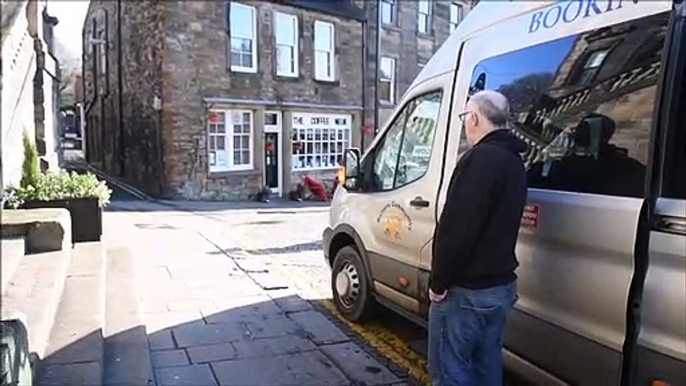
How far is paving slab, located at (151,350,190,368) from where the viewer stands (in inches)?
161

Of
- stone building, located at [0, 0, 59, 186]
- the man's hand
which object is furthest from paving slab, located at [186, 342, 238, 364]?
stone building, located at [0, 0, 59, 186]

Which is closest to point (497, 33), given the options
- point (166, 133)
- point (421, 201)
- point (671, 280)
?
point (421, 201)

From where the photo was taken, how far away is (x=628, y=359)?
8.29 ft

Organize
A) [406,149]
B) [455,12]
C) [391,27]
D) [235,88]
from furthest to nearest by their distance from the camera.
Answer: [455,12] < [391,27] < [235,88] < [406,149]

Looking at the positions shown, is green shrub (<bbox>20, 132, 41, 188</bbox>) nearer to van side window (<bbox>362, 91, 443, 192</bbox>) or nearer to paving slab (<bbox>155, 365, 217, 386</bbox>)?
paving slab (<bbox>155, 365, 217, 386</bbox>)

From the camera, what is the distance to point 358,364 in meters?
4.27

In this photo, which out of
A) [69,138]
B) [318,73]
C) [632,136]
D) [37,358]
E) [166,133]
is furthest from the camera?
[69,138]

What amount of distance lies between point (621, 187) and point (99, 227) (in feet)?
18.6

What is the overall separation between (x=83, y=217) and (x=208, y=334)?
2.70 metres

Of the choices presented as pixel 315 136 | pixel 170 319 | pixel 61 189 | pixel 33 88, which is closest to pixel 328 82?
pixel 315 136

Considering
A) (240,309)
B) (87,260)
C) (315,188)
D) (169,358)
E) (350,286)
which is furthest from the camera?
(315,188)

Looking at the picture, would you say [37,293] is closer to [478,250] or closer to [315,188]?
[478,250]

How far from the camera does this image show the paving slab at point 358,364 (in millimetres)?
4023

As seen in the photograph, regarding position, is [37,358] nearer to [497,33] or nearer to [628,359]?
[628,359]
